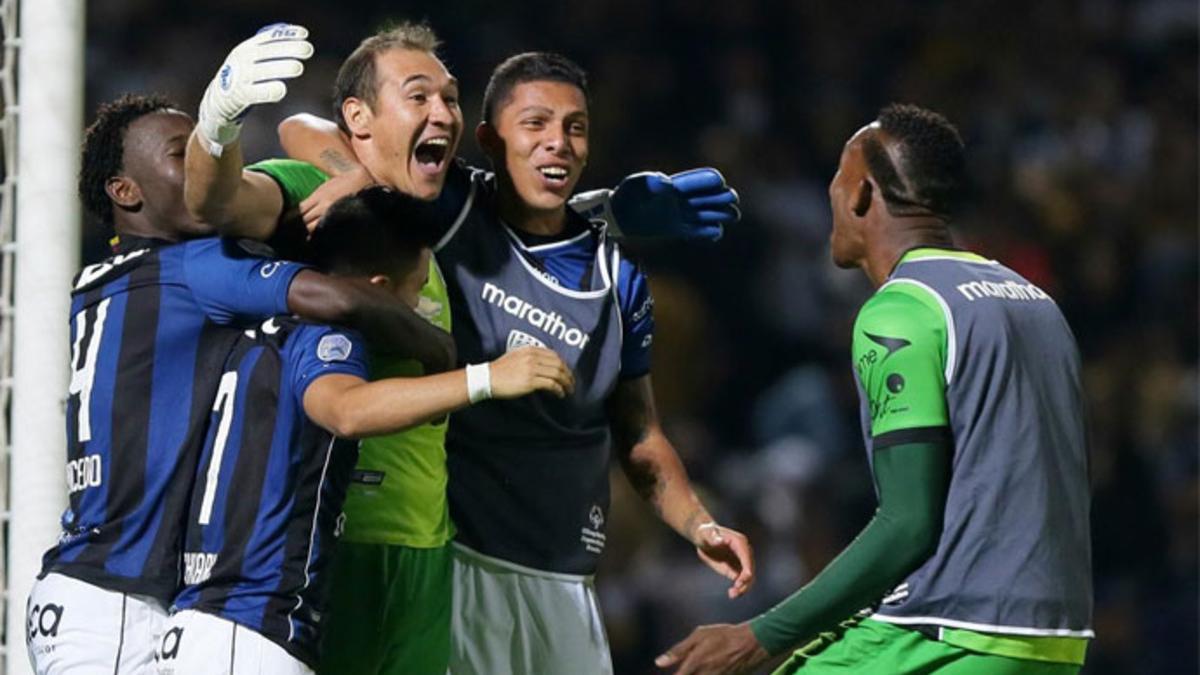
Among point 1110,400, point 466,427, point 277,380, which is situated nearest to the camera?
point 277,380

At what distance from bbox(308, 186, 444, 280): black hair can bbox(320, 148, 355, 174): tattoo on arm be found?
0.30 meters

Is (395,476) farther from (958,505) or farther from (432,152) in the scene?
(958,505)

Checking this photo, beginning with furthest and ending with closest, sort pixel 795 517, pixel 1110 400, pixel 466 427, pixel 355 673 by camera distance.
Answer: pixel 1110 400 → pixel 795 517 → pixel 466 427 → pixel 355 673

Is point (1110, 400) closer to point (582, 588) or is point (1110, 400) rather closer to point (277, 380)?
point (582, 588)

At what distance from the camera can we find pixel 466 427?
5.02 metres

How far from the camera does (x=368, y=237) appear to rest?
4.38m

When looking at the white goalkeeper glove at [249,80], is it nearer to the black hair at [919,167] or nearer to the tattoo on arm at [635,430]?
the black hair at [919,167]

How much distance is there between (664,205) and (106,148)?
1.55 m

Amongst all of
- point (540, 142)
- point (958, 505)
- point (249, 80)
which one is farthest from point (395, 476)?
point (958, 505)

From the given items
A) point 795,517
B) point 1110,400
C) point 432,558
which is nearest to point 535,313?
point 432,558

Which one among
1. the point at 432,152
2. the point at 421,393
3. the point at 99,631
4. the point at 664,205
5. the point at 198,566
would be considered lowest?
the point at 99,631

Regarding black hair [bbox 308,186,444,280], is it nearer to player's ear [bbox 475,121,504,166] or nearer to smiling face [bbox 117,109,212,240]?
smiling face [bbox 117,109,212,240]

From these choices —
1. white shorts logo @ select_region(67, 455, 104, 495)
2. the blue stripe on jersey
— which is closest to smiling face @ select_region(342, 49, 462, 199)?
the blue stripe on jersey

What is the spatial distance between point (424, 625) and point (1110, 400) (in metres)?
6.48
